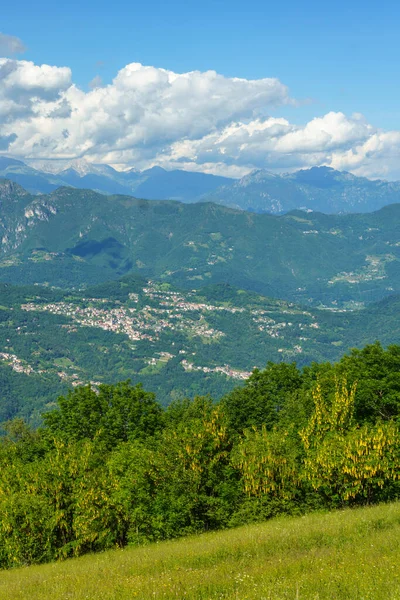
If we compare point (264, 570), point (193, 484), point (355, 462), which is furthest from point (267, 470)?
point (264, 570)

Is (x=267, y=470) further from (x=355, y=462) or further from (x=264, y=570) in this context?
(x=264, y=570)

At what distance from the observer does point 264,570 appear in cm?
1827

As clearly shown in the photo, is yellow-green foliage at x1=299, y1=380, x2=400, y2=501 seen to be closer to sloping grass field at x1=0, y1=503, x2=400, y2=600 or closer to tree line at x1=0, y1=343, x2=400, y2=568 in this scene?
tree line at x1=0, y1=343, x2=400, y2=568

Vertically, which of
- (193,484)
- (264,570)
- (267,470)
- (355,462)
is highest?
(264,570)

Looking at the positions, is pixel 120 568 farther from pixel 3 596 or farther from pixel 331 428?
pixel 331 428

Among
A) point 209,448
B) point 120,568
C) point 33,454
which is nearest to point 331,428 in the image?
point 209,448

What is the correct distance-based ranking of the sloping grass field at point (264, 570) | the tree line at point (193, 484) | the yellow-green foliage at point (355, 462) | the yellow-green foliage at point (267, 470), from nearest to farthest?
the sloping grass field at point (264, 570) < the yellow-green foliage at point (355, 462) < the tree line at point (193, 484) < the yellow-green foliage at point (267, 470)

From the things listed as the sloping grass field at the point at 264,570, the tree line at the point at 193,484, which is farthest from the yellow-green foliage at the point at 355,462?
the sloping grass field at the point at 264,570

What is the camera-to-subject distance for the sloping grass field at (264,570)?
15398 millimetres

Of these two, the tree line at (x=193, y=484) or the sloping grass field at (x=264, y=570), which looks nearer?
the sloping grass field at (x=264, y=570)

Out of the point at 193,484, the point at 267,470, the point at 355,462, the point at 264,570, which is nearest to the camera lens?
the point at 264,570

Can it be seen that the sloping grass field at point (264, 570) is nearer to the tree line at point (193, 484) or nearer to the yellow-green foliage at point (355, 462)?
the yellow-green foliage at point (355, 462)

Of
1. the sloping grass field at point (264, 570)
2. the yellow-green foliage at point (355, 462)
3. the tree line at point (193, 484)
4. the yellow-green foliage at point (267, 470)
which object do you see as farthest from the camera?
the yellow-green foliage at point (267, 470)

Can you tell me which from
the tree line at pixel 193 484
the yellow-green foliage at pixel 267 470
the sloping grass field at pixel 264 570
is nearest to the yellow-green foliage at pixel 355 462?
the tree line at pixel 193 484
